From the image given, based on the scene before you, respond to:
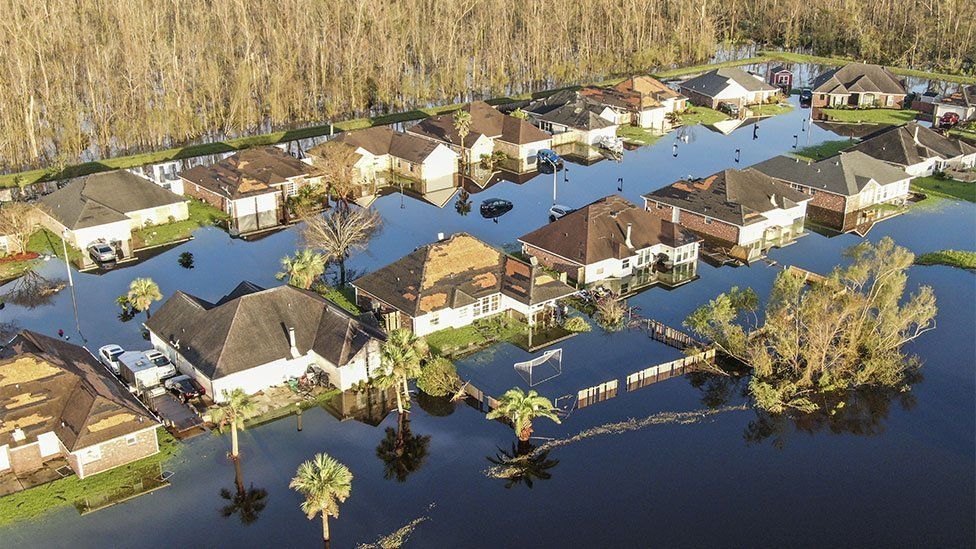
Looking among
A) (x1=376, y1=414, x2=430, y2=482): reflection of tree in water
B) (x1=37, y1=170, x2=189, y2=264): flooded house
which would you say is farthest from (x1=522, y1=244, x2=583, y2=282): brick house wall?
(x1=37, y1=170, x2=189, y2=264): flooded house

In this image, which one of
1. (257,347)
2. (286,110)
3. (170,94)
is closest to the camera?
(257,347)

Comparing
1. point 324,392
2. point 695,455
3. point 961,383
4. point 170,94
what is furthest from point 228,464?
point 170,94

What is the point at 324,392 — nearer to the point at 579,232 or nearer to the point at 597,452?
the point at 597,452

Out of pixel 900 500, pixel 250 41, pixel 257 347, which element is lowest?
pixel 900 500

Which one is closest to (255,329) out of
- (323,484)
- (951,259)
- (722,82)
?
(323,484)

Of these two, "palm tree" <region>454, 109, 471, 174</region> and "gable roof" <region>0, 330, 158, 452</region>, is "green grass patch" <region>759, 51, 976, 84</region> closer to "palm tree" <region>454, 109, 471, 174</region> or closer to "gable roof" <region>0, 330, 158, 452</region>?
"palm tree" <region>454, 109, 471, 174</region>

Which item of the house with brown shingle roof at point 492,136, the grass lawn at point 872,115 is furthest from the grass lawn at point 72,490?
the grass lawn at point 872,115

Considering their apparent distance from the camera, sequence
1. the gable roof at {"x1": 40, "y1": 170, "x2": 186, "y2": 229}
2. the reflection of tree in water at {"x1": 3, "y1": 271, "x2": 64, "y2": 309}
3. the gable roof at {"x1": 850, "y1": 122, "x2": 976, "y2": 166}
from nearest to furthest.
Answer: the reflection of tree in water at {"x1": 3, "y1": 271, "x2": 64, "y2": 309}
the gable roof at {"x1": 40, "y1": 170, "x2": 186, "y2": 229}
the gable roof at {"x1": 850, "y1": 122, "x2": 976, "y2": 166}
